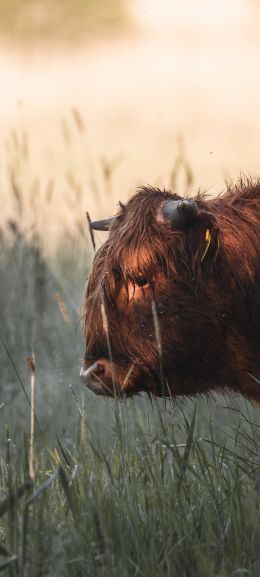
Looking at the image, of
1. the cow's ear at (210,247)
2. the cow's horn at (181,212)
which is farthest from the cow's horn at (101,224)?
the cow's ear at (210,247)

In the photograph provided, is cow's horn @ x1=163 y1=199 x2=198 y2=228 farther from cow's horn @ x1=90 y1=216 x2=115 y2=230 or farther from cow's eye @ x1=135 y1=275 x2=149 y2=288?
cow's horn @ x1=90 y1=216 x2=115 y2=230

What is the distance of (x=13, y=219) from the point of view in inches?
320

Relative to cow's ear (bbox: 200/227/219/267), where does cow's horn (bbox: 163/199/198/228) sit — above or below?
above

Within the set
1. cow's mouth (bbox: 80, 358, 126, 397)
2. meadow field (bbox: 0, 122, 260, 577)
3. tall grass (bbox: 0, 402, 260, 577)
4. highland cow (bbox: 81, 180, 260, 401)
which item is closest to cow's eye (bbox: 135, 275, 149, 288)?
highland cow (bbox: 81, 180, 260, 401)

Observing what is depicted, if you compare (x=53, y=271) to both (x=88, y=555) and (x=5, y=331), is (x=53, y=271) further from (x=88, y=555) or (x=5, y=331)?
(x=88, y=555)

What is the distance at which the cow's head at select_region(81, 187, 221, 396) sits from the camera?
180 inches

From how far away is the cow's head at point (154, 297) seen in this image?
4.58 metres

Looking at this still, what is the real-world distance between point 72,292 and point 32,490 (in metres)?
4.58

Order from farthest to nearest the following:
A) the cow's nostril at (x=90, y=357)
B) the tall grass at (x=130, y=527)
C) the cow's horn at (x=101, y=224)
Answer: the cow's horn at (x=101, y=224), the cow's nostril at (x=90, y=357), the tall grass at (x=130, y=527)

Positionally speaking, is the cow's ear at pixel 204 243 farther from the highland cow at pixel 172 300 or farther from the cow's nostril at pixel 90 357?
the cow's nostril at pixel 90 357

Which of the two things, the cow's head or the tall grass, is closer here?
the tall grass

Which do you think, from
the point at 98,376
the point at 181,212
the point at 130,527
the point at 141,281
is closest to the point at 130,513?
the point at 130,527

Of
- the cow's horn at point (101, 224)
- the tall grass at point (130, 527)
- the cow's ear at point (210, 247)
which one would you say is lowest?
the tall grass at point (130, 527)

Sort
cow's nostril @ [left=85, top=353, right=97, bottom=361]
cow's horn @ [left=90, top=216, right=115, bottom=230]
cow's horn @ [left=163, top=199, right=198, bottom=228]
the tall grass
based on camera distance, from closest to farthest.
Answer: the tall grass → cow's horn @ [left=163, top=199, right=198, bottom=228] → cow's nostril @ [left=85, top=353, right=97, bottom=361] → cow's horn @ [left=90, top=216, right=115, bottom=230]
